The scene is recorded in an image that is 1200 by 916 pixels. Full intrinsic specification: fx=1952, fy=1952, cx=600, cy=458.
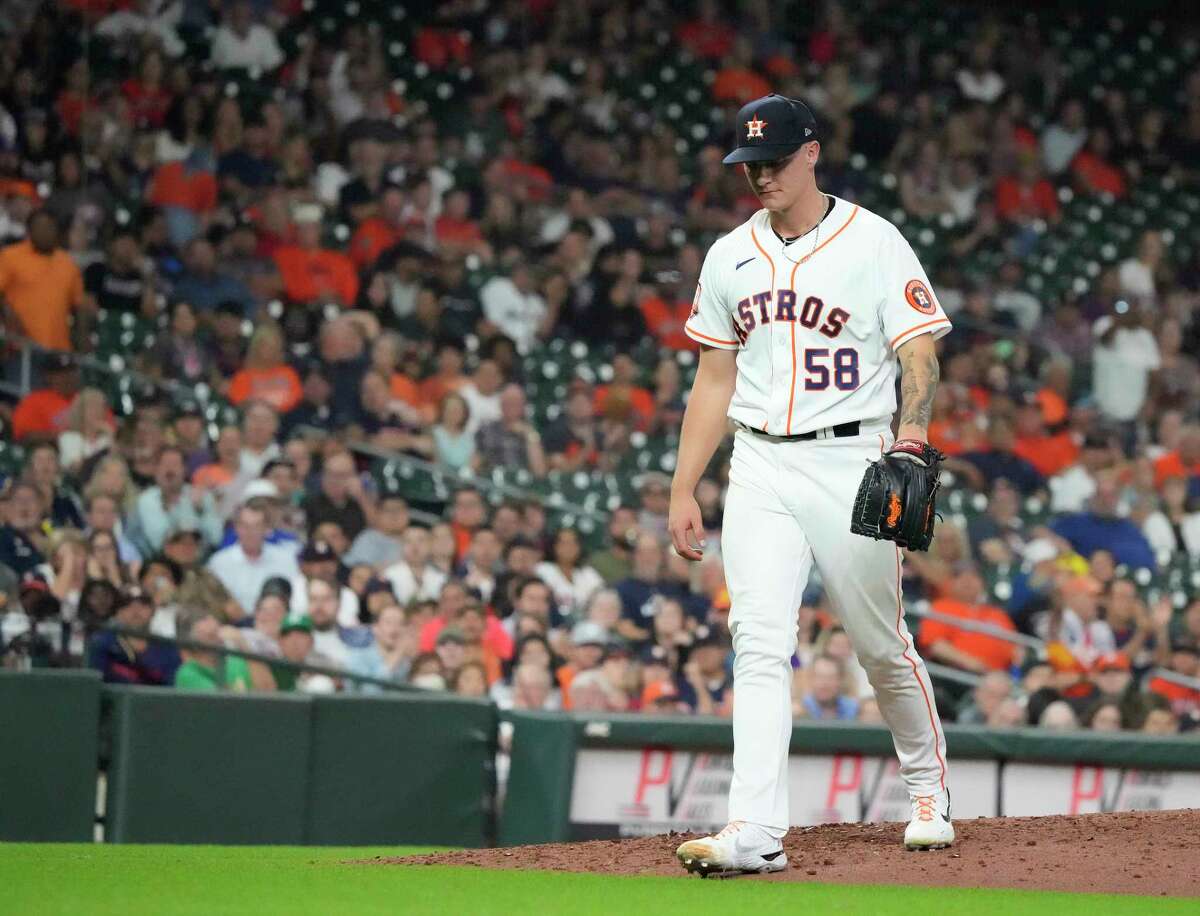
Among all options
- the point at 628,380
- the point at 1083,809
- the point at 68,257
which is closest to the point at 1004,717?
the point at 1083,809

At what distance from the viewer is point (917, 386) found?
4.74 metres

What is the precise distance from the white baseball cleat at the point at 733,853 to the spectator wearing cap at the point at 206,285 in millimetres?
7043

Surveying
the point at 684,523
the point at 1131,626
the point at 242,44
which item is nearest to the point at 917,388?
the point at 684,523

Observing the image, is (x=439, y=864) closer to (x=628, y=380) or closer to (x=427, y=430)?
(x=427, y=430)

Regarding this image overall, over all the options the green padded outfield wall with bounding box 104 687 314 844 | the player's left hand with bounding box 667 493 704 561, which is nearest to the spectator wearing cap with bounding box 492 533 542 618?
the green padded outfield wall with bounding box 104 687 314 844

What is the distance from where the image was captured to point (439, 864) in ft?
16.4

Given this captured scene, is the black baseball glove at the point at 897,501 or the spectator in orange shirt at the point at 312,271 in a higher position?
the spectator in orange shirt at the point at 312,271

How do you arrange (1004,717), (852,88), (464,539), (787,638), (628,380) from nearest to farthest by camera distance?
(787,638) < (1004,717) < (464,539) < (628,380) < (852,88)

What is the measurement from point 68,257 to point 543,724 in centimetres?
454

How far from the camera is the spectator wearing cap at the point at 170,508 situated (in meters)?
9.48

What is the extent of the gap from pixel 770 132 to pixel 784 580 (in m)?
1.10

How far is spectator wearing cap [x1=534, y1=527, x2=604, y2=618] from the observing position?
1011 cm

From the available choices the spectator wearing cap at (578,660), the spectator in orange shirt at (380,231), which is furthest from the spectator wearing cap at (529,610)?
the spectator in orange shirt at (380,231)

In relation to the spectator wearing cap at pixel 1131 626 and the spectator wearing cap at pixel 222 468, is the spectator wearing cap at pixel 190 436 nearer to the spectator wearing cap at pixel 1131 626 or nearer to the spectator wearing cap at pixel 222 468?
the spectator wearing cap at pixel 222 468
